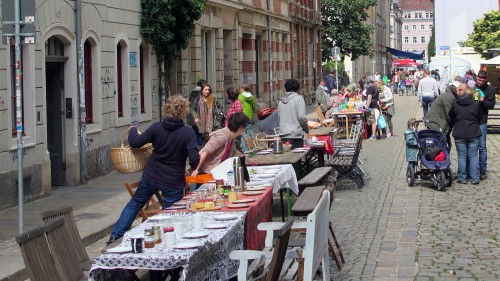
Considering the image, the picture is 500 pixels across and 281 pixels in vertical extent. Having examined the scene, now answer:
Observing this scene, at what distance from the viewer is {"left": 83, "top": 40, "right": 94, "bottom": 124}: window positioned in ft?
59.7

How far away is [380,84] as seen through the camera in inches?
1123

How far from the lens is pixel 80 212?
1367 centimetres

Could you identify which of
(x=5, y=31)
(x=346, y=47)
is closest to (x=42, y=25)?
(x=5, y=31)

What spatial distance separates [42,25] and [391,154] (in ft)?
32.2

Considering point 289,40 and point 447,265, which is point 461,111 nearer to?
point 447,265

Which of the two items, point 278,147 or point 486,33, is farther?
point 486,33

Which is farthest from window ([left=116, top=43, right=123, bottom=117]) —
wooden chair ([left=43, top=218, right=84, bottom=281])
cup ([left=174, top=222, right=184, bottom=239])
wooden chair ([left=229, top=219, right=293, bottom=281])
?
wooden chair ([left=229, top=219, right=293, bottom=281])

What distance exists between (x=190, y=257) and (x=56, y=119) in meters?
11.3

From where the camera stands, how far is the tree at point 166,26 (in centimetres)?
2119

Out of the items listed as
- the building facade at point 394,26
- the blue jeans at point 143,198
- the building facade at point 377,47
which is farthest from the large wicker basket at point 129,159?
the building facade at point 394,26

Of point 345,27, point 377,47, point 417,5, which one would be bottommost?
point 345,27

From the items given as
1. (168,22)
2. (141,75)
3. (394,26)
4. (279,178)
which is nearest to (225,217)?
(279,178)

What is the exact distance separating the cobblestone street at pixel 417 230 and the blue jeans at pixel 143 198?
183cm

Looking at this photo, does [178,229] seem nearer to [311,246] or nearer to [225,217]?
[225,217]
